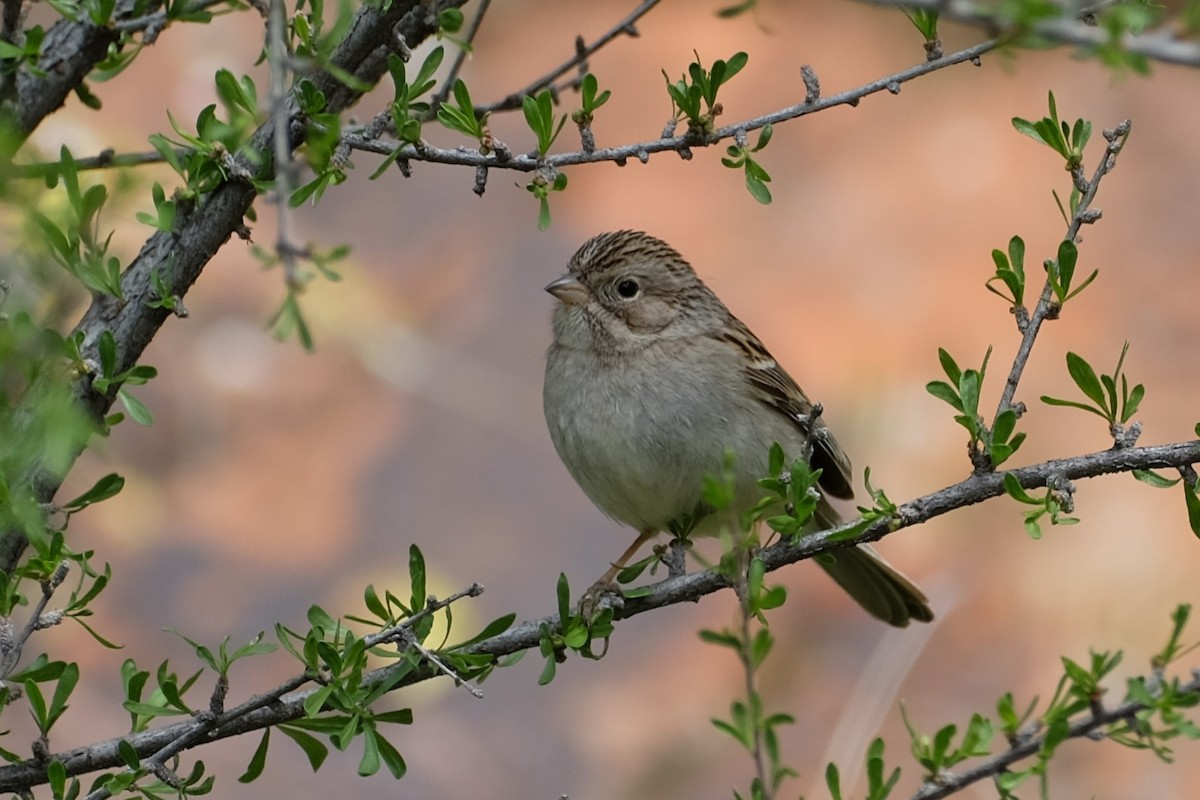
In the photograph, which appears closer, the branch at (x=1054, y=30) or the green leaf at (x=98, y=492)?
the branch at (x=1054, y=30)

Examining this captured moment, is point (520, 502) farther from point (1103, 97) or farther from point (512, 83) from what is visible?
point (1103, 97)

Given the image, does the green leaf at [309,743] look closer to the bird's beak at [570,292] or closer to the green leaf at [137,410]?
the green leaf at [137,410]

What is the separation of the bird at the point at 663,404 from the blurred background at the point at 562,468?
3.49ft

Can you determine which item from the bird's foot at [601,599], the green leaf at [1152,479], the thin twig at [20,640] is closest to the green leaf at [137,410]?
the thin twig at [20,640]

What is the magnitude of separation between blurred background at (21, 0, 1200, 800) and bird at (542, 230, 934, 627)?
1.06 meters

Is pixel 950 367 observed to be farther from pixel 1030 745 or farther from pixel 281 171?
pixel 281 171

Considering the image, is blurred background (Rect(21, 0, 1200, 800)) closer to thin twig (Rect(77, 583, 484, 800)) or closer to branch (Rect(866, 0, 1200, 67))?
thin twig (Rect(77, 583, 484, 800))

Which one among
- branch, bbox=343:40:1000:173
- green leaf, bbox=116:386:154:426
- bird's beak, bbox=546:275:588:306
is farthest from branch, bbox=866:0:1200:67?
bird's beak, bbox=546:275:588:306

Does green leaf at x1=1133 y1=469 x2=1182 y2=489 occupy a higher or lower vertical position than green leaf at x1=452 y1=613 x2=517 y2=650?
higher

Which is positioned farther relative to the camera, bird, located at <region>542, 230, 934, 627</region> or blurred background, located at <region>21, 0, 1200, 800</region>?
blurred background, located at <region>21, 0, 1200, 800</region>

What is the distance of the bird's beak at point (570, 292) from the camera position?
4.25 metres

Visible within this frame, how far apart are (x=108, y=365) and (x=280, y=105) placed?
0.92 metres

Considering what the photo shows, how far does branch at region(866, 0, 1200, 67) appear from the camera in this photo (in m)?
1.64

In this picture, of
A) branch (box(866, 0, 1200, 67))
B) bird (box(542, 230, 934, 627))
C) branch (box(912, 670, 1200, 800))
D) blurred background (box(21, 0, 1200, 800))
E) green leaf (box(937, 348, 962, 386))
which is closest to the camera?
branch (box(866, 0, 1200, 67))
